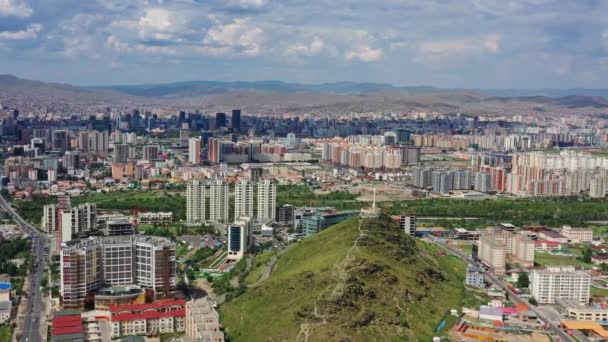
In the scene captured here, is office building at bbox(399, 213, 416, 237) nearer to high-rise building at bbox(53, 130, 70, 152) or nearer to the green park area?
the green park area

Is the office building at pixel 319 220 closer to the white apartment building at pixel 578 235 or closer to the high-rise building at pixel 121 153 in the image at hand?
the white apartment building at pixel 578 235

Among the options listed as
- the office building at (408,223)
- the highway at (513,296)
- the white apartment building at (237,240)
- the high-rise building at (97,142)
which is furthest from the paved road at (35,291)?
the high-rise building at (97,142)

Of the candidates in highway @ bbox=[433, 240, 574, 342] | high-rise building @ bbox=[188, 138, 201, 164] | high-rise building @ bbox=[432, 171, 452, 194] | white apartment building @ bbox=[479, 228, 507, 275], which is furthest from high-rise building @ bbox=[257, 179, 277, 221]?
high-rise building @ bbox=[188, 138, 201, 164]

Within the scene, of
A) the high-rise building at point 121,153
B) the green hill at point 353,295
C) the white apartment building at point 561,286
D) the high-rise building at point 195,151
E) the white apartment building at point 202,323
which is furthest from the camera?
the high-rise building at point 195,151

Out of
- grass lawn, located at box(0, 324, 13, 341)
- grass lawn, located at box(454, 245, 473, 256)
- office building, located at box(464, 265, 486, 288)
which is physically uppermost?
office building, located at box(464, 265, 486, 288)

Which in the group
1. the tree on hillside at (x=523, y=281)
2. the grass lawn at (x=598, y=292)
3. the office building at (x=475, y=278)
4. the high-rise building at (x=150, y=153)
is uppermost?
the high-rise building at (x=150, y=153)

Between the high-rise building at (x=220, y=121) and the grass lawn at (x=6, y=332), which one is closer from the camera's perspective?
the grass lawn at (x=6, y=332)
